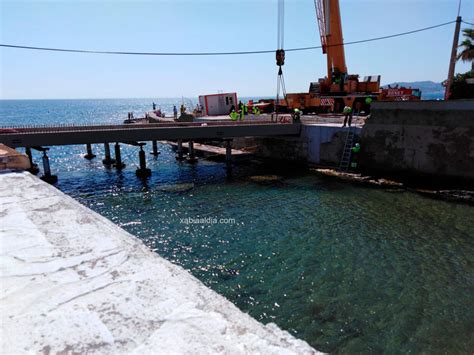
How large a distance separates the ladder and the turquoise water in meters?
3.11

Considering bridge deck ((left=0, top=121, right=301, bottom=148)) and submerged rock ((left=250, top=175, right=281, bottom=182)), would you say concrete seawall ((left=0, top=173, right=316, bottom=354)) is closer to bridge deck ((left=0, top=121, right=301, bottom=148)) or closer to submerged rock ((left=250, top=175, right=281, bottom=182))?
bridge deck ((left=0, top=121, right=301, bottom=148))

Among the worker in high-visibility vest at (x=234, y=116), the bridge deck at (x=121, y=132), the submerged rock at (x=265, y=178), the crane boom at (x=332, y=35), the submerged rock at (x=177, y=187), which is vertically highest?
the crane boom at (x=332, y=35)

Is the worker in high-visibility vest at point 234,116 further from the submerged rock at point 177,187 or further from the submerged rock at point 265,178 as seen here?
the submerged rock at point 177,187

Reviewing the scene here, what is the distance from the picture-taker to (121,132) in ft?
73.4

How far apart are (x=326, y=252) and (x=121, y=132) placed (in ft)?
54.5

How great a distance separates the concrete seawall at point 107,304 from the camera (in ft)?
8.24

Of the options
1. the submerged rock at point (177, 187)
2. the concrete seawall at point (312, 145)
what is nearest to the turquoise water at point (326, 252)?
the submerged rock at point (177, 187)

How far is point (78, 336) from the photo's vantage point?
2.60m

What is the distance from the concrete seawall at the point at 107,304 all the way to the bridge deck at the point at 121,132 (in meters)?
18.3

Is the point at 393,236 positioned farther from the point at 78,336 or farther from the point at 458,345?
the point at 78,336

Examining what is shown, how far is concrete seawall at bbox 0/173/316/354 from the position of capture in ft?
8.24

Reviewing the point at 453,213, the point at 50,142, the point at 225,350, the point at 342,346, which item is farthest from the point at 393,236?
the point at 50,142

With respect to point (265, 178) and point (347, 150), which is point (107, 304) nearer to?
point (265, 178)

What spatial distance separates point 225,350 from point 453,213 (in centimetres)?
1706
